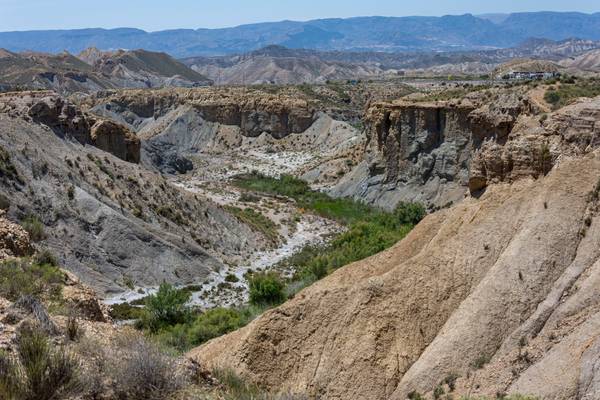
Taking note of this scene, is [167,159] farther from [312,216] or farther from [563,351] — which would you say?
[563,351]

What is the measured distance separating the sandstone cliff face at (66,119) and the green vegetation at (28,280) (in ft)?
75.7

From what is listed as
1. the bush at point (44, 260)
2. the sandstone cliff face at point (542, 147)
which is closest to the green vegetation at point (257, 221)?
the bush at point (44, 260)

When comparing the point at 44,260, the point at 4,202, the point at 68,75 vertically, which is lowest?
the point at 44,260

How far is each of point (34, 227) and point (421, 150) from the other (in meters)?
30.2

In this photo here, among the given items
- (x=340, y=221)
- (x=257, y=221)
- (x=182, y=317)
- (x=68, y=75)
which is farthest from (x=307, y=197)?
(x=68, y=75)

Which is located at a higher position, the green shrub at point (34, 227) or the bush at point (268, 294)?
the green shrub at point (34, 227)

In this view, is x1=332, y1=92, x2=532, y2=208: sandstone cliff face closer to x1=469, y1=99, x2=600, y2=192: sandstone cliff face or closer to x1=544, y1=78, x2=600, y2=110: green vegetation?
x1=544, y1=78, x2=600, y2=110: green vegetation

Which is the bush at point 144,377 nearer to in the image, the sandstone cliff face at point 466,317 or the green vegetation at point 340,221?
the sandstone cliff face at point 466,317

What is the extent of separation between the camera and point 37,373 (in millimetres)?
8180

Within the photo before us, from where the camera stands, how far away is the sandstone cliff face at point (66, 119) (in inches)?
1574

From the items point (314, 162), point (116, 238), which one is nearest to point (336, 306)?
point (116, 238)

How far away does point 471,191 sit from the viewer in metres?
21.4

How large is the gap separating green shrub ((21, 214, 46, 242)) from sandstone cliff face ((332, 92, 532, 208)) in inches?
1001

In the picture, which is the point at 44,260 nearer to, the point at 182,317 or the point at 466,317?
the point at 182,317
